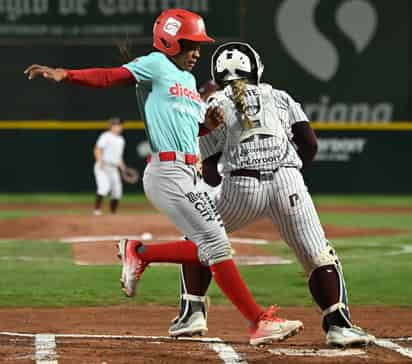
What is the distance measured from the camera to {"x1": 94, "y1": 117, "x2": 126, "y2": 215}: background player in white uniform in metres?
19.9

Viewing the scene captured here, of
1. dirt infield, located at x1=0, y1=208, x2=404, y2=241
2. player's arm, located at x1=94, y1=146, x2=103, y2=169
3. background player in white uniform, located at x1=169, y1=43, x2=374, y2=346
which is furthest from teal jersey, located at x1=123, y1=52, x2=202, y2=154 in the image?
player's arm, located at x1=94, y1=146, x2=103, y2=169

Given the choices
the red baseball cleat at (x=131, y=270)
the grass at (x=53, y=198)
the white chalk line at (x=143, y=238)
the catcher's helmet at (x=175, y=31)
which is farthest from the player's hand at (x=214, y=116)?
the grass at (x=53, y=198)

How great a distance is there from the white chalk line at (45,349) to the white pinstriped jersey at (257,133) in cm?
146

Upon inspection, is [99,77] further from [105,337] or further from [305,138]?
[105,337]

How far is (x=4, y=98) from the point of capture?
21.5 metres

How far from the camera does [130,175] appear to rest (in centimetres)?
2214

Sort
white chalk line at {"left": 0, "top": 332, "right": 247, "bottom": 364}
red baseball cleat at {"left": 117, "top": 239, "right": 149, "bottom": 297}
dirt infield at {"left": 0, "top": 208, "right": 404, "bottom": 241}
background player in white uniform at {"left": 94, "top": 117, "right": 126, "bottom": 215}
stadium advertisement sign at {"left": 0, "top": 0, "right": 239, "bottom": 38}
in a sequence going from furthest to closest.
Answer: stadium advertisement sign at {"left": 0, "top": 0, "right": 239, "bottom": 38}
background player in white uniform at {"left": 94, "top": 117, "right": 126, "bottom": 215}
dirt infield at {"left": 0, "top": 208, "right": 404, "bottom": 241}
red baseball cleat at {"left": 117, "top": 239, "right": 149, "bottom": 297}
white chalk line at {"left": 0, "top": 332, "right": 247, "bottom": 364}

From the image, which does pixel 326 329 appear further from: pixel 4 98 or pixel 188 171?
pixel 4 98

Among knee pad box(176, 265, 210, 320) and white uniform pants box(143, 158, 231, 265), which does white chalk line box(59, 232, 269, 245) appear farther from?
white uniform pants box(143, 158, 231, 265)

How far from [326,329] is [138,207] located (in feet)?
50.9

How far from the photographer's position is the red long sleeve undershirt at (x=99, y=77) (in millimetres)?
5746

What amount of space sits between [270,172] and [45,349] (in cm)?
164

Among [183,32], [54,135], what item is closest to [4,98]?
[54,135]

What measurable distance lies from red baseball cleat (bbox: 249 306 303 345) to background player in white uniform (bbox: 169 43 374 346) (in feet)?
1.14
